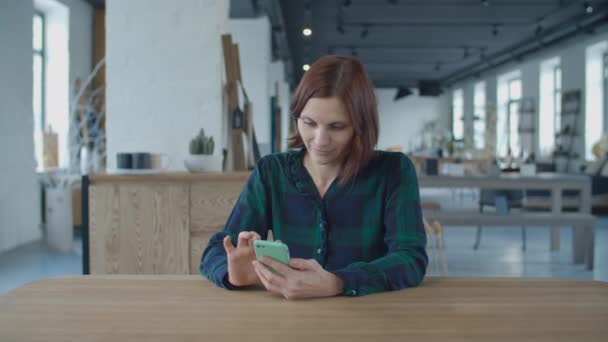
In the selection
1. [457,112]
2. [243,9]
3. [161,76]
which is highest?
[243,9]

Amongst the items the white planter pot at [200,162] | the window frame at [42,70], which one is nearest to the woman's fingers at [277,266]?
the white planter pot at [200,162]

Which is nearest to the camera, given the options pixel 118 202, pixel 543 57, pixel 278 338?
pixel 278 338

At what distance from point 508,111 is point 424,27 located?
5.91 m

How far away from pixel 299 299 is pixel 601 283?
0.80 meters

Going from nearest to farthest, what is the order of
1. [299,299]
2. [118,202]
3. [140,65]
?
[299,299], [118,202], [140,65]

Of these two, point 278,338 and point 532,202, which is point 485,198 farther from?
point 278,338

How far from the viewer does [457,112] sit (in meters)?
21.9

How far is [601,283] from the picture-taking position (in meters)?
1.44

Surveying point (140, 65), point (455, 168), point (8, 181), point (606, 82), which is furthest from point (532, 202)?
point (8, 181)

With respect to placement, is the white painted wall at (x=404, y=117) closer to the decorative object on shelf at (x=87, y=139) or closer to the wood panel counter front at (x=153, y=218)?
the decorative object on shelf at (x=87, y=139)

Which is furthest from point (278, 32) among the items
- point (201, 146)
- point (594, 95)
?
point (201, 146)

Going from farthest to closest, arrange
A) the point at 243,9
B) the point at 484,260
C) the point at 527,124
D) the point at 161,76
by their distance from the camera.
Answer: the point at 527,124
the point at 243,9
the point at 484,260
the point at 161,76

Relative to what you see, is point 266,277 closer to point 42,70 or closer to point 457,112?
point 42,70

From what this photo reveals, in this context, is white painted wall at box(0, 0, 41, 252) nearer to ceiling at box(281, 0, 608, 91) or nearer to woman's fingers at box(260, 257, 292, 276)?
ceiling at box(281, 0, 608, 91)
